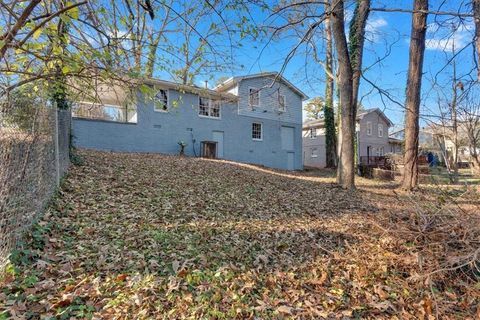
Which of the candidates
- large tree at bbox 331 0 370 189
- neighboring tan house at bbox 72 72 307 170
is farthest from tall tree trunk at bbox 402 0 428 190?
neighboring tan house at bbox 72 72 307 170

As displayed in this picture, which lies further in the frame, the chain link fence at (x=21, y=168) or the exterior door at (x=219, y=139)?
the exterior door at (x=219, y=139)

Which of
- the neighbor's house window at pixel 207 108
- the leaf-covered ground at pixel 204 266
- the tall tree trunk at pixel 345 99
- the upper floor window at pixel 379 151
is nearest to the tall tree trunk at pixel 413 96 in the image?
the tall tree trunk at pixel 345 99

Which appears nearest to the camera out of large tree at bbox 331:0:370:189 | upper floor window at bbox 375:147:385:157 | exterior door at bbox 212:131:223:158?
large tree at bbox 331:0:370:189

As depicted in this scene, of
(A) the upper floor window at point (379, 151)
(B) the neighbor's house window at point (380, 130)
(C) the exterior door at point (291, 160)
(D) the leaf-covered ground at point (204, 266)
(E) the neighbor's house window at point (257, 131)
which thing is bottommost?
(D) the leaf-covered ground at point (204, 266)

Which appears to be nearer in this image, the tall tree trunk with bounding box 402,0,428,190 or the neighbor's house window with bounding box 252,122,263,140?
the tall tree trunk with bounding box 402,0,428,190

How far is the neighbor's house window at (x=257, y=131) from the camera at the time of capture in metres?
18.1

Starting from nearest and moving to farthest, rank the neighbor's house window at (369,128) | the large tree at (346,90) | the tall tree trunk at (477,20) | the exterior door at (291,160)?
the tall tree trunk at (477,20) < the large tree at (346,90) < the exterior door at (291,160) < the neighbor's house window at (369,128)

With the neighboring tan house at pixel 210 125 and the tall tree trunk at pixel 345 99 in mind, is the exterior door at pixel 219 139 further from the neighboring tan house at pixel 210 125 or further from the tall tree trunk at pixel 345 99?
the tall tree trunk at pixel 345 99

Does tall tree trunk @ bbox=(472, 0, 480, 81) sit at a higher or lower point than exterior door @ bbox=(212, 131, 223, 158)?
higher

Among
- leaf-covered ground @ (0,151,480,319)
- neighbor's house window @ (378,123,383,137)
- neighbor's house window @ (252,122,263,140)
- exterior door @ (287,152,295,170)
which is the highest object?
neighbor's house window @ (378,123,383,137)

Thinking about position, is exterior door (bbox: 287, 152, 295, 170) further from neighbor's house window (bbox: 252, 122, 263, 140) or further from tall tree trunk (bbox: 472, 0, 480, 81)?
tall tree trunk (bbox: 472, 0, 480, 81)

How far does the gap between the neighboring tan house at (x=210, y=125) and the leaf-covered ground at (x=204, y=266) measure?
7.32 metres

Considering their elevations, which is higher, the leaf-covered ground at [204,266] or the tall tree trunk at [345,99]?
the tall tree trunk at [345,99]

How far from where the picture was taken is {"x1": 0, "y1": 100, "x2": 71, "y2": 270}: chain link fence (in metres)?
2.76
